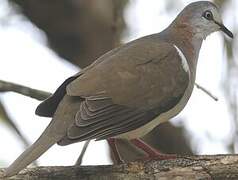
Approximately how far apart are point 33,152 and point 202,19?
6.84 feet

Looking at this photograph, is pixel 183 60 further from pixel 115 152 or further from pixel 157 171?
pixel 157 171

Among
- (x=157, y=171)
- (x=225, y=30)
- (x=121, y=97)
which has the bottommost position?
(x=157, y=171)

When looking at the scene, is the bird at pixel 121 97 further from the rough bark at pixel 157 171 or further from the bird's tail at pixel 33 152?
the rough bark at pixel 157 171

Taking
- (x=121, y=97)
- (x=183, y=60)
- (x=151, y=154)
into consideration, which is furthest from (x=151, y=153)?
(x=183, y=60)

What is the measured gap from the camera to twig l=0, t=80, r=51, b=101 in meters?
5.09

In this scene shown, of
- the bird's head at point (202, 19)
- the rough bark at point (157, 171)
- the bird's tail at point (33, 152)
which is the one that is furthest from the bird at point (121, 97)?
the bird's head at point (202, 19)

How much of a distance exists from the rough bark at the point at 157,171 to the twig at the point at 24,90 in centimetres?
82

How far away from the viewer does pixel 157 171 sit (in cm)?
433

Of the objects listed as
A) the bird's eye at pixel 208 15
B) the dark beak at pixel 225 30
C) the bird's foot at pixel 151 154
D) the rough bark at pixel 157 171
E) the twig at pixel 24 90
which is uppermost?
the bird's eye at pixel 208 15

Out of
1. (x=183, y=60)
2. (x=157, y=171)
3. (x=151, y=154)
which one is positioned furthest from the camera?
(x=183, y=60)

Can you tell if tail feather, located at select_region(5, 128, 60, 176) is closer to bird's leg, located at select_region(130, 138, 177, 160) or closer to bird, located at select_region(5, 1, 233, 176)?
bird, located at select_region(5, 1, 233, 176)

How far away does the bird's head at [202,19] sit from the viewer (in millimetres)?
5590

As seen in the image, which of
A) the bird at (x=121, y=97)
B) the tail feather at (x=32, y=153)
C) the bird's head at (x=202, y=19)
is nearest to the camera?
the tail feather at (x=32, y=153)

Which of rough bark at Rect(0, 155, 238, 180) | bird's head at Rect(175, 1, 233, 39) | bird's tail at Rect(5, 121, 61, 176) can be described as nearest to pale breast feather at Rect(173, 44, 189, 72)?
bird's head at Rect(175, 1, 233, 39)
